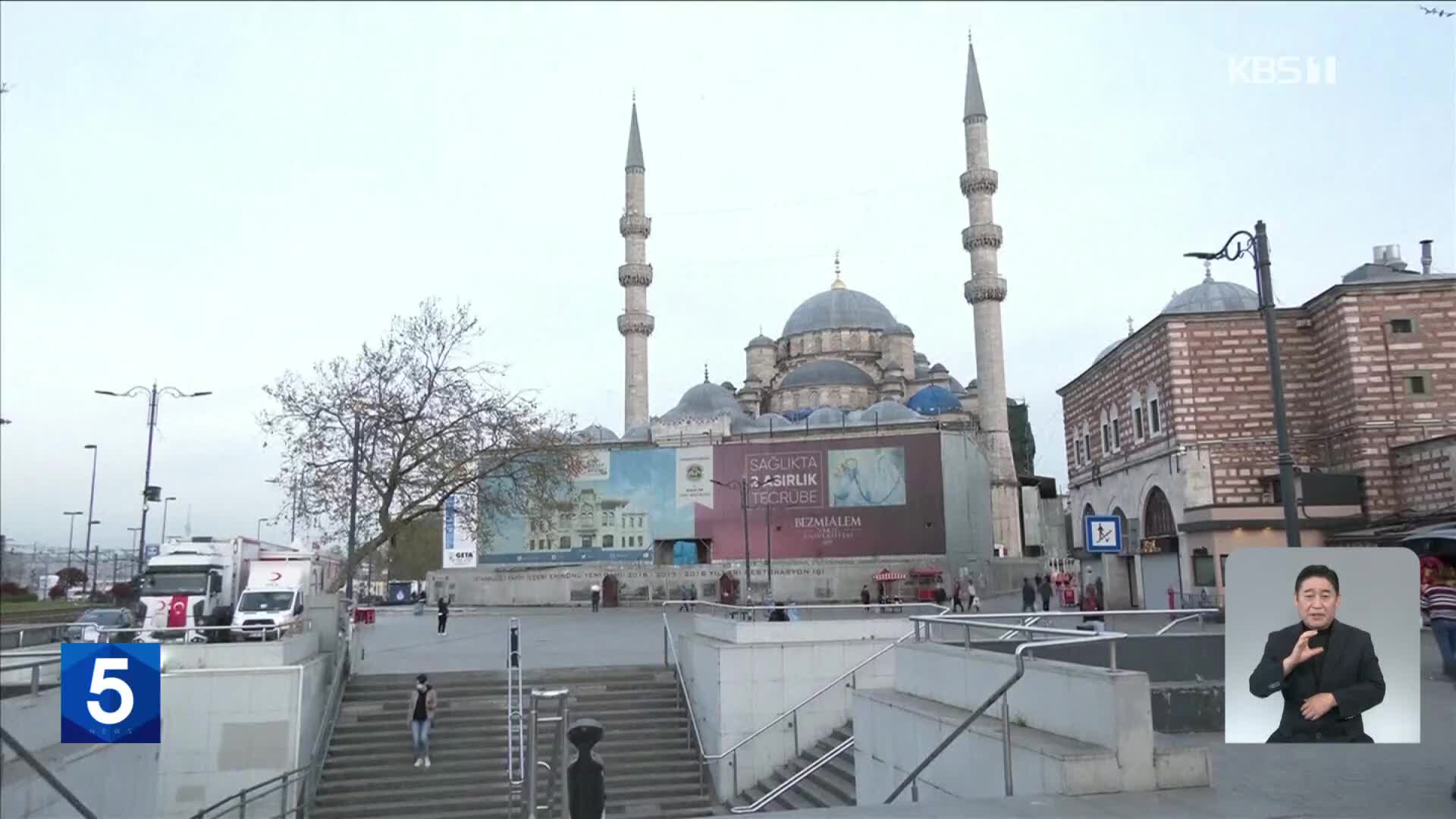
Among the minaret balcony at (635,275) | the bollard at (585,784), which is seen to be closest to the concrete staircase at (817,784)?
the bollard at (585,784)

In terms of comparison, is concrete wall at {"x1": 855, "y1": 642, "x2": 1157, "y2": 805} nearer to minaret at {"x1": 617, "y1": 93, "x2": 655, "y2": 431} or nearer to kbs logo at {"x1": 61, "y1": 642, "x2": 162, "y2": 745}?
kbs logo at {"x1": 61, "y1": 642, "x2": 162, "y2": 745}

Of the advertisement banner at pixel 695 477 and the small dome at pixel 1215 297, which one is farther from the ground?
the small dome at pixel 1215 297

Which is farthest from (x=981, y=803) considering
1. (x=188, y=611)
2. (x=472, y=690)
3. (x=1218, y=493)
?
(x=1218, y=493)

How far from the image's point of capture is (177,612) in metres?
21.0

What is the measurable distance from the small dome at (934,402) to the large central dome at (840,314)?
28.0 feet

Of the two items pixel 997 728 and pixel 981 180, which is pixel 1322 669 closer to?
pixel 997 728

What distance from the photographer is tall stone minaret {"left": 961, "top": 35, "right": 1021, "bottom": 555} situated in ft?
182

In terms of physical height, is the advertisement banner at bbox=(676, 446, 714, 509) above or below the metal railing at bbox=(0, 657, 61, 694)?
above

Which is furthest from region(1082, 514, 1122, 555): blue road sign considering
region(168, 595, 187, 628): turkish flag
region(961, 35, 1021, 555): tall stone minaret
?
region(961, 35, 1021, 555): tall stone minaret

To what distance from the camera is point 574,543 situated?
158 ft

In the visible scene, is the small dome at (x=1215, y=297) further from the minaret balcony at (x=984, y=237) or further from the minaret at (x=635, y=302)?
the minaret at (x=635, y=302)

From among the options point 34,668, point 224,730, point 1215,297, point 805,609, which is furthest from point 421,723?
point 1215,297

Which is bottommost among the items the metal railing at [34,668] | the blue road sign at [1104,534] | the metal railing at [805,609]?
the metal railing at [805,609]

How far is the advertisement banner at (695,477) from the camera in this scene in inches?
1836
